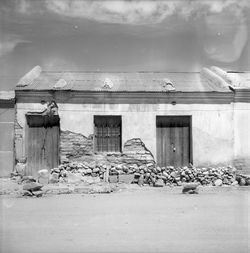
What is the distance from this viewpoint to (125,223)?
6.48 meters

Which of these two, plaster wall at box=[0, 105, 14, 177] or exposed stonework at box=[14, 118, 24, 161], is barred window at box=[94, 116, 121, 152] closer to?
exposed stonework at box=[14, 118, 24, 161]

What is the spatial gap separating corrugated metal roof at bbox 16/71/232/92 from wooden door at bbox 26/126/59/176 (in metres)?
1.57

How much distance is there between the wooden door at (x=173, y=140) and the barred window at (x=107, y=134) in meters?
1.50

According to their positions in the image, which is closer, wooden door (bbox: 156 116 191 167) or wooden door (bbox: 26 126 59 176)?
wooden door (bbox: 26 126 59 176)

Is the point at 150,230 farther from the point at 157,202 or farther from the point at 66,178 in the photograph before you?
the point at 66,178

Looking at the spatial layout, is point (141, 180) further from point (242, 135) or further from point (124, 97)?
point (242, 135)

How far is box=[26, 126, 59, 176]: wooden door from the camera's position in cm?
1323

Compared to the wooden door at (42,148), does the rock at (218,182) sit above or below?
below

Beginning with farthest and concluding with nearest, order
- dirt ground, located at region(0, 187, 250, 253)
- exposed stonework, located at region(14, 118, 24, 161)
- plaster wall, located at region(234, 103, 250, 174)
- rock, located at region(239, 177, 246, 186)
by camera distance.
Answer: plaster wall, located at region(234, 103, 250, 174), exposed stonework, located at region(14, 118, 24, 161), rock, located at region(239, 177, 246, 186), dirt ground, located at region(0, 187, 250, 253)

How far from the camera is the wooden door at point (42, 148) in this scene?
43.4ft

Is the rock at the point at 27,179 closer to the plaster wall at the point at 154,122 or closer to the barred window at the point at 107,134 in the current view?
the plaster wall at the point at 154,122

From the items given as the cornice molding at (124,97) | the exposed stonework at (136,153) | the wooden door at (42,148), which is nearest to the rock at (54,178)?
the wooden door at (42,148)

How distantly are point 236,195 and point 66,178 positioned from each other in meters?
5.36

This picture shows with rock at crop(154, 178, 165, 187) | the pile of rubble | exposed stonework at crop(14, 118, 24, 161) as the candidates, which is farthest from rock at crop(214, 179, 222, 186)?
exposed stonework at crop(14, 118, 24, 161)
